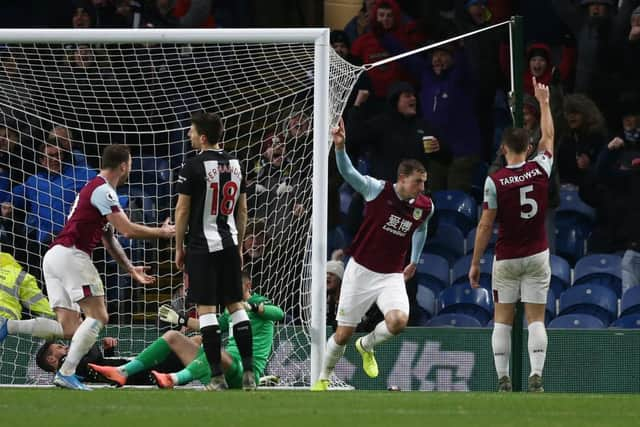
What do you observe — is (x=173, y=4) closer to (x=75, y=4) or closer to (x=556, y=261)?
(x=75, y=4)

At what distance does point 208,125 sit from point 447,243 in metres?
5.39

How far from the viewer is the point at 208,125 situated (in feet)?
35.0

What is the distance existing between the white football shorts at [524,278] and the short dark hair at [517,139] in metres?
0.82

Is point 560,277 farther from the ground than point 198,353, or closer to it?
farther from the ground

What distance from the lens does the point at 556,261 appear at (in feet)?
48.7

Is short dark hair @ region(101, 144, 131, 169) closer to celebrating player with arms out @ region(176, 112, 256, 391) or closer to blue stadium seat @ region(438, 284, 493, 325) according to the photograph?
celebrating player with arms out @ region(176, 112, 256, 391)

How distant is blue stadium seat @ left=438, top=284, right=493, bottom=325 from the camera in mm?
14734

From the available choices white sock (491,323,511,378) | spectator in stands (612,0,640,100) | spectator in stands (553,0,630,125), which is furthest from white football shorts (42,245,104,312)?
spectator in stands (612,0,640,100)

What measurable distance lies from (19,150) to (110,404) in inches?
215

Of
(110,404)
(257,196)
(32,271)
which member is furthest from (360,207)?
(110,404)

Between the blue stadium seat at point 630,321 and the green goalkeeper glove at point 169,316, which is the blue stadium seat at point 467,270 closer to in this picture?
the blue stadium seat at point 630,321

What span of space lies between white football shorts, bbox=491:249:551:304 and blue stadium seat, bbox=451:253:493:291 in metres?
3.49

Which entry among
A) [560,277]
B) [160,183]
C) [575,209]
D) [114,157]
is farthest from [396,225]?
[575,209]

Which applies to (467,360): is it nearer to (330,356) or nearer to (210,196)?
(330,356)
